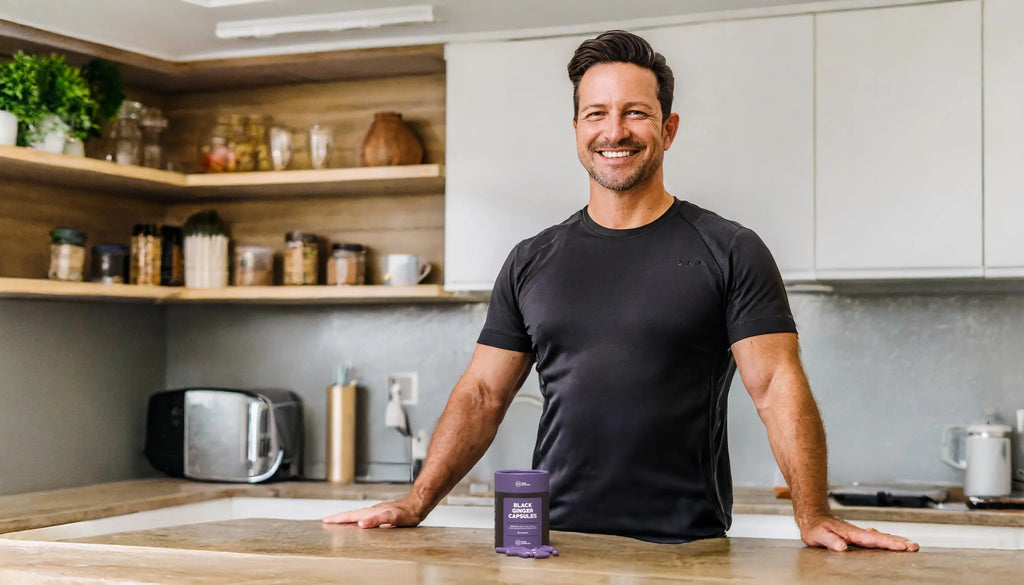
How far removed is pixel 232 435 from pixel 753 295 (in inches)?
75.7

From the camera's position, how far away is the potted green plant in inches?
111

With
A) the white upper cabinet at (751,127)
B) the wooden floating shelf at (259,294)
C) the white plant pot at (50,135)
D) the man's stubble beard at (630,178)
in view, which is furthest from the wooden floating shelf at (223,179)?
the man's stubble beard at (630,178)

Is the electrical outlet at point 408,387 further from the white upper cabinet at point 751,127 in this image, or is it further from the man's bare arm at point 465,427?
the man's bare arm at point 465,427

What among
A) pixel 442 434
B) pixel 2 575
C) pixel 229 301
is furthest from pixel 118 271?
pixel 2 575

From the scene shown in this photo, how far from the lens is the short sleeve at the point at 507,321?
2.06 meters

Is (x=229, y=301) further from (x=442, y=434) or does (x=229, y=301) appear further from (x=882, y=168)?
(x=882, y=168)

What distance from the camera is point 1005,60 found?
2.74m

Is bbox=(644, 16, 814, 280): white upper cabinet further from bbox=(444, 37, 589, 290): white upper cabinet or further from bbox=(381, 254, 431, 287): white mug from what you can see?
bbox=(381, 254, 431, 287): white mug

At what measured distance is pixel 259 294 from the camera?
3262 mm

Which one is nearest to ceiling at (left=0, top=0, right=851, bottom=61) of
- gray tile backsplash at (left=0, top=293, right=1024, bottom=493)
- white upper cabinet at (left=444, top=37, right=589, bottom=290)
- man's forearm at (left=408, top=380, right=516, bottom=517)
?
white upper cabinet at (left=444, top=37, right=589, bottom=290)

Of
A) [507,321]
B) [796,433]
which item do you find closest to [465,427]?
[507,321]

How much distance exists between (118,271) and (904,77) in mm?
2187

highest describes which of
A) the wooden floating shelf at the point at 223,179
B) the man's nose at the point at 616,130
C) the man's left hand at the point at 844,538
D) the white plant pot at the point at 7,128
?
Result: the white plant pot at the point at 7,128

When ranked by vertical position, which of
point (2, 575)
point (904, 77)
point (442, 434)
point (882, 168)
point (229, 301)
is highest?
point (904, 77)
